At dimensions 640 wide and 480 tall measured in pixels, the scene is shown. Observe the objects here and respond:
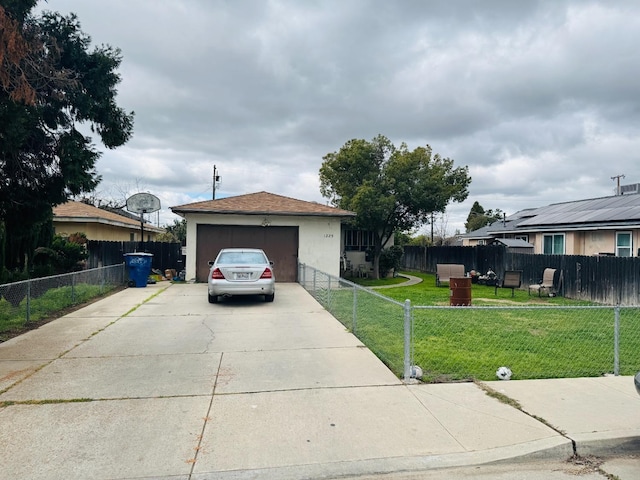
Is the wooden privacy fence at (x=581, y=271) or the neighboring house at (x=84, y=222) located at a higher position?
the neighboring house at (x=84, y=222)

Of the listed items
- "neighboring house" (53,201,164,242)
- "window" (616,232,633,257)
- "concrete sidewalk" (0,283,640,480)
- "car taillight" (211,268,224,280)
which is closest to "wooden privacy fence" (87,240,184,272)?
"neighboring house" (53,201,164,242)

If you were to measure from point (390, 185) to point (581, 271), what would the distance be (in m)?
9.48

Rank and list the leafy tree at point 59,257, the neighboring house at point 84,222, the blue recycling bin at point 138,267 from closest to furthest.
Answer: the leafy tree at point 59,257, the blue recycling bin at point 138,267, the neighboring house at point 84,222

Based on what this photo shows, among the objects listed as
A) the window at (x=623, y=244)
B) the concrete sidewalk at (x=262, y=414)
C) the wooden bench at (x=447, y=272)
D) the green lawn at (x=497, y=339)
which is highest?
the window at (x=623, y=244)

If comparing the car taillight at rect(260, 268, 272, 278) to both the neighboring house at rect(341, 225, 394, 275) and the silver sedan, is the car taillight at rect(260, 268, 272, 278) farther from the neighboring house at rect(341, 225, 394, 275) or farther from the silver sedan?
the neighboring house at rect(341, 225, 394, 275)

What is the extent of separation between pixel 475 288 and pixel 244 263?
1130cm

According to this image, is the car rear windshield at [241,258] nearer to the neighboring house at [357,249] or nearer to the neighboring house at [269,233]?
the neighboring house at [269,233]

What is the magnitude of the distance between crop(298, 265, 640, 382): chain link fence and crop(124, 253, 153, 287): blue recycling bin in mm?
7503

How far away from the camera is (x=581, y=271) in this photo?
14.9m

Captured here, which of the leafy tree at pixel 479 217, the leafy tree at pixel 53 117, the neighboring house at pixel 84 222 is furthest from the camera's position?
the leafy tree at pixel 479 217

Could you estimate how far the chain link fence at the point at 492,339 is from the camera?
6133 millimetres

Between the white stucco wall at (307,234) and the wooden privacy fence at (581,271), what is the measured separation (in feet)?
25.2

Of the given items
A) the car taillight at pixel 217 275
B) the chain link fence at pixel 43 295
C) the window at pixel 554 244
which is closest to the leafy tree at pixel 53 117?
the chain link fence at pixel 43 295

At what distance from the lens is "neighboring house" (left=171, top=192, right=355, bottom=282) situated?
58.2 feet
